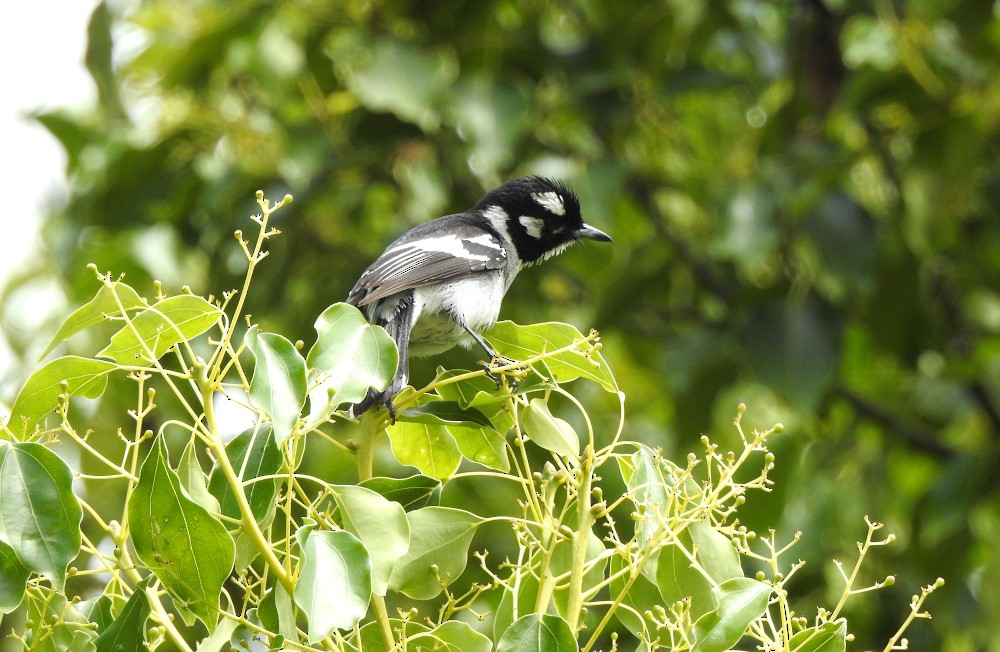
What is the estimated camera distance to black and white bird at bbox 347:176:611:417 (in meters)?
3.61

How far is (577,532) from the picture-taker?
2.03 m

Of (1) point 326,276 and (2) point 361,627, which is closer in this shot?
(2) point 361,627

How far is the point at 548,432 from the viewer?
7.11 ft

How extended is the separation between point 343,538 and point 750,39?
4.07 m

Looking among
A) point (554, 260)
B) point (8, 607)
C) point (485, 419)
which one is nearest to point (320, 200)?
point (554, 260)

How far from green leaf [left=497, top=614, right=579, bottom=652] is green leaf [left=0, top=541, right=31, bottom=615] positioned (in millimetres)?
784

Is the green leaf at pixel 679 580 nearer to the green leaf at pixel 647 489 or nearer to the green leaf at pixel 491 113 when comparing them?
the green leaf at pixel 647 489

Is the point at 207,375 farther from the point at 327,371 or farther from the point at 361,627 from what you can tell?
the point at 361,627

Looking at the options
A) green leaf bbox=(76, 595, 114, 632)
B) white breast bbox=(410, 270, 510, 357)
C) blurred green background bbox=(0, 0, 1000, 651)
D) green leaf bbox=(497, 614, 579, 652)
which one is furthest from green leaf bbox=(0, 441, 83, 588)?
blurred green background bbox=(0, 0, 1000, 651)

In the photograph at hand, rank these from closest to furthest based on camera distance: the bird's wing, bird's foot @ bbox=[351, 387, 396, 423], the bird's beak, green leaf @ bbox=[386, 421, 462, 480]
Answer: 1. bird's foot @ bbox=[351, 387, 396, 423]
2. green leaf @ bbox=[386, 421, 462, 480]
3. the bird's wing
4. the bird's beak

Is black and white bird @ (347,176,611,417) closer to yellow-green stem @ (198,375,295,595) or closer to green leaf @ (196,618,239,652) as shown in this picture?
green leaf @ (196,618,239,652)

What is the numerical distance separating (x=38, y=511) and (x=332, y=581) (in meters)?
0.51

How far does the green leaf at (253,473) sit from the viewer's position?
198cm

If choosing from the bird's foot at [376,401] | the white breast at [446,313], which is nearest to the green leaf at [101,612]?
the bird's foot at [376,401]
